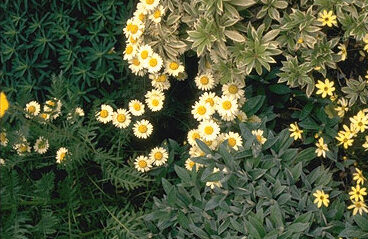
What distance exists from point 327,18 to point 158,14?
27.3 inches

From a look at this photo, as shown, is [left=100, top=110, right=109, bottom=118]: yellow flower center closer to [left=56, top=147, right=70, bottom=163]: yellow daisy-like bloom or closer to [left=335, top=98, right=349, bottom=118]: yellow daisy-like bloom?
[left=56, top=147, right=70, bottom=163]: yellow daisy-like bloom

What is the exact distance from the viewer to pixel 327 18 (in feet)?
8.44

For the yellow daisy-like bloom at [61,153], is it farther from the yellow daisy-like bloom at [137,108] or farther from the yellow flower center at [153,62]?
the yellow flower center at [153,62]

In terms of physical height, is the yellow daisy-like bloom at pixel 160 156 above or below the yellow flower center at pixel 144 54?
below

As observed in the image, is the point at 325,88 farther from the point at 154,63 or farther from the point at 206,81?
the point at 154,63

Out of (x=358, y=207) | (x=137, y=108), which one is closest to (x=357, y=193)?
(x=358, y=207)

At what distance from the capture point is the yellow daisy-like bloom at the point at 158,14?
2.71m

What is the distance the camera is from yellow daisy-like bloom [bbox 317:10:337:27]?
2.54 meters

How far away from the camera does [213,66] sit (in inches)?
107

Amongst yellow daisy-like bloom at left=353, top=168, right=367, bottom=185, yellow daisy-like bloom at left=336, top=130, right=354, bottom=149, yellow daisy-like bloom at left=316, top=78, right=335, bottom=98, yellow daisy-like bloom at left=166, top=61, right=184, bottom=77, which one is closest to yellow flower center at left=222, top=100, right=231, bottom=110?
yellow daisy-like bloom at left=166, top=61, right=184, bottom=77

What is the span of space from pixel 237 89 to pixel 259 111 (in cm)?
22

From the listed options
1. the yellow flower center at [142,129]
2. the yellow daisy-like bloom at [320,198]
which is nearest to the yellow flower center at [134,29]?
the yellow flower center at [142,129]

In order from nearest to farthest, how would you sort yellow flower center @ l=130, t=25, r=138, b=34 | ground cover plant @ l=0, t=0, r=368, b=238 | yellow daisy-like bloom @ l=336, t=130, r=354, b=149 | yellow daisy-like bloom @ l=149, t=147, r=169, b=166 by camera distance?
1. ground cover plant @ l=0, t=0, r=368, b=238
2. yellow daisy-like bloom @ l=336, t=130, r=354, b=149
3. yellow flower center @ l=130, t=25, r=138, b=34
4. yellow daisy-like bloom @ l=149, t=147, r=169, b=166

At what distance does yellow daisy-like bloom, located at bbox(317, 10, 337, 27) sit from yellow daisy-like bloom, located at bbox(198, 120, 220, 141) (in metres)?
0.60
